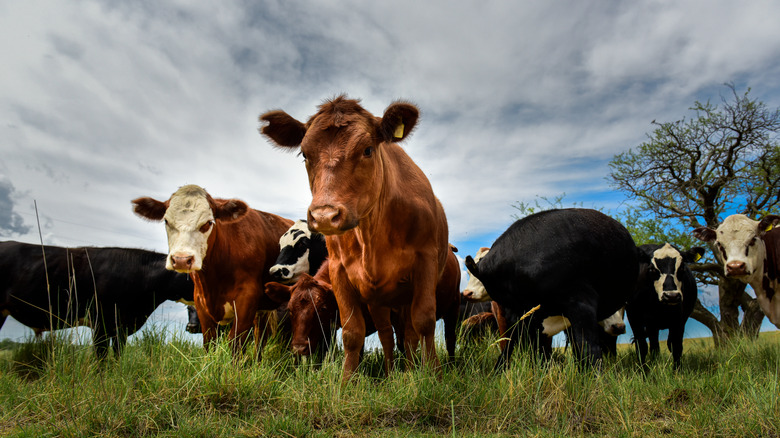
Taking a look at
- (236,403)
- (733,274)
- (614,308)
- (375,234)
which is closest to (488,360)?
(614,308)

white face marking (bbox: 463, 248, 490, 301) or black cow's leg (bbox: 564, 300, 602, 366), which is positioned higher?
white face marking (bbox: 463, 248, 490, 301)

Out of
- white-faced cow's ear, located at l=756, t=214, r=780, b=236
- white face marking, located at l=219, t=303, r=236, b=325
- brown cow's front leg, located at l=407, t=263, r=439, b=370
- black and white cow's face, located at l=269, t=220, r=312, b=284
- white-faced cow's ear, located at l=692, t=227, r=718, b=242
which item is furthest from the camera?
white-faced cow's ear, located at l=692, t=227, r=718, b=242

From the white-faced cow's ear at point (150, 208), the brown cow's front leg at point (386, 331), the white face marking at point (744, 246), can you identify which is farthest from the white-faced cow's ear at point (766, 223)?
the white-faced cow's ear at point (150, 208)

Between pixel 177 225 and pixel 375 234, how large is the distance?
2885 millimetres

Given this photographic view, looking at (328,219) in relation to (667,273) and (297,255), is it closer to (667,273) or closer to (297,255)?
(297,255)

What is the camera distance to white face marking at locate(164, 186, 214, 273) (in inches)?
231

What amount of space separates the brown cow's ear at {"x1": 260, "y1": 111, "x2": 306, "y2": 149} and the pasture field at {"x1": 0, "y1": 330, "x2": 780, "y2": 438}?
84.4 inches

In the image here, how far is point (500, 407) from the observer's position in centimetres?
399

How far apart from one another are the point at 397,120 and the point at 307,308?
3032 millimetres

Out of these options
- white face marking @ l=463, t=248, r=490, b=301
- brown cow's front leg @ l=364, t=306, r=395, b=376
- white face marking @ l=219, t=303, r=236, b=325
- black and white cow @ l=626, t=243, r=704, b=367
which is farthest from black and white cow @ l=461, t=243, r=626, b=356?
white face marking @ l=219, t=303, r=236, b=325

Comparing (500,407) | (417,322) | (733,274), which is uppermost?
(733,274)

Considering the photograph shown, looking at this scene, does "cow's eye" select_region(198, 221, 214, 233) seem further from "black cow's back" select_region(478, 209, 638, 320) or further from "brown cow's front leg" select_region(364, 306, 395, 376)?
"black cow's back" select_region(478, 209, 638, 320)

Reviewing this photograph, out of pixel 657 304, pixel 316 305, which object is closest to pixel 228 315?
pixel 316 305

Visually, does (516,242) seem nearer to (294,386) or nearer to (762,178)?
(294,386)
